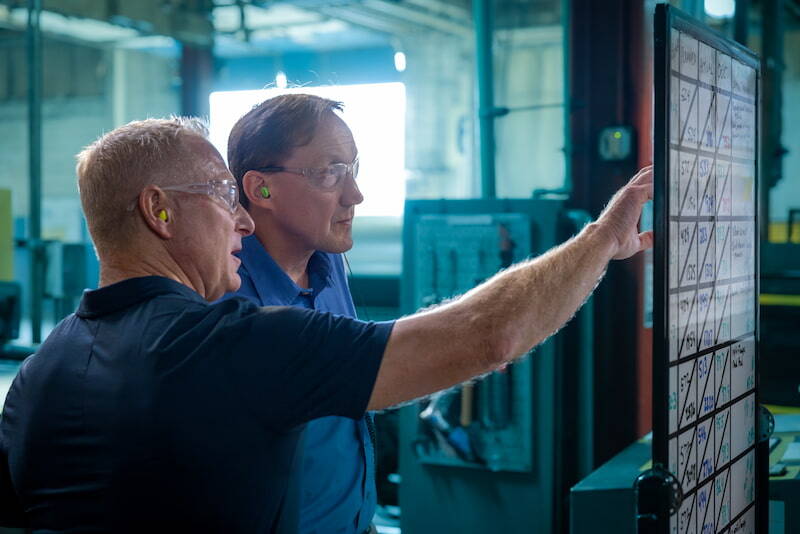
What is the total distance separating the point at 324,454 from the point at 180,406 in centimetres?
61

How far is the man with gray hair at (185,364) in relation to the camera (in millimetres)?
1075

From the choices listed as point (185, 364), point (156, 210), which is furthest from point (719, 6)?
point (185, 364)

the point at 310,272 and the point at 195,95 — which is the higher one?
the point at 195,95

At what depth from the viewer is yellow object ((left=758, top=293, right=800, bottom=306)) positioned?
A: 3.05m

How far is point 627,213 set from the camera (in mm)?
1363

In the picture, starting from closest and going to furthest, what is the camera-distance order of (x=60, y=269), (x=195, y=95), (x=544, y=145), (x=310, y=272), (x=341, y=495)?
(x=341, y=495)
(x=310, y=272)
(x=60, y=269)
(x=195, y=95)
(x=544, y=145)

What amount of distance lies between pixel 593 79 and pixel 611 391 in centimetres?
124

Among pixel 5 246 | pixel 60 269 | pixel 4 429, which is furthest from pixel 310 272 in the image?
pixel 60 269

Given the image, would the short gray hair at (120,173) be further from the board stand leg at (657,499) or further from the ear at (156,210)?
the board stand leg at (657,499)

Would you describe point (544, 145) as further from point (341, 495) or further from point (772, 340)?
point (341, 495)

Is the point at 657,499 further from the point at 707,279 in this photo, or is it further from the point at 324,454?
the point at 324,454

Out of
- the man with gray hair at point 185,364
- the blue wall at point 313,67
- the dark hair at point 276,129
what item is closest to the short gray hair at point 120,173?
the man with gray hair at point 185,364

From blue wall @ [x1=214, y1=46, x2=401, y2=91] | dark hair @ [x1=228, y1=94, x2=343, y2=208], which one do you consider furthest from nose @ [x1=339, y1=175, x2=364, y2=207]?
blue wall @ [x1=214, y1=46, x2=401, y2=91]

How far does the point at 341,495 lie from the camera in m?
1.68
